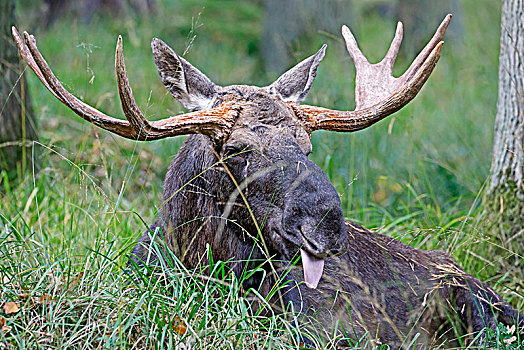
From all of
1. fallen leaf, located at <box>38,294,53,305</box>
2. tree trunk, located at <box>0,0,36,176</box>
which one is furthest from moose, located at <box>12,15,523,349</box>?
tree trunk, located at <box>0,0,36,176</box>

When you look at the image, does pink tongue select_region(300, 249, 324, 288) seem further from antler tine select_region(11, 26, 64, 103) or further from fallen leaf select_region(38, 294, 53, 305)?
antler tine select_region(11, 26, 64, 103)

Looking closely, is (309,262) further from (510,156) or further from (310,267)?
(510,156)

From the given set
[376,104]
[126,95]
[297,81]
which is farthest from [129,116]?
[376,104]

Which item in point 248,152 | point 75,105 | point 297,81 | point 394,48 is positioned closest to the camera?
point 75,105

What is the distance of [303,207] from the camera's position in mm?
3502

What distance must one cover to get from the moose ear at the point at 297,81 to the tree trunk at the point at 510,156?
161cm

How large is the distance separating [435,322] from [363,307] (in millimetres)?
527

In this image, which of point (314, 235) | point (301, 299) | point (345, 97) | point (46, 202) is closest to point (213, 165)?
point (314, 235)

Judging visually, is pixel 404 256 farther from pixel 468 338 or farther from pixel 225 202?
pixel 225 202

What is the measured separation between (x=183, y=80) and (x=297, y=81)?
0.77 meters

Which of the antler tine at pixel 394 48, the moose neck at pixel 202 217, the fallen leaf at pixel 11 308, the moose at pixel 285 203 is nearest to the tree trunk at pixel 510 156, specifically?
the moose at pixel 285 203

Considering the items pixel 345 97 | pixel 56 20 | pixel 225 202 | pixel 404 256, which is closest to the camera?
pixel 225 202

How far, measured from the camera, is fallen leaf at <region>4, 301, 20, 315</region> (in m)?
3.50

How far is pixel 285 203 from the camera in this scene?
3.60 meters
